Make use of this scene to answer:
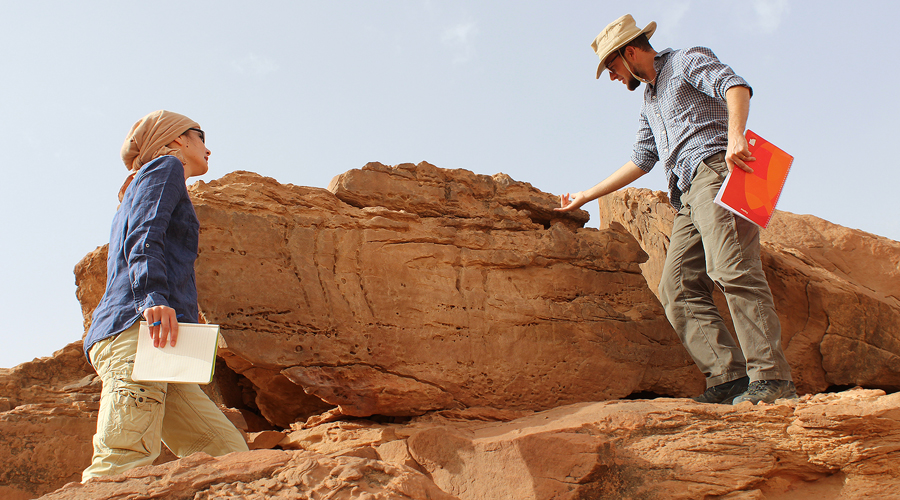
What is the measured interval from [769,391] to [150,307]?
9.48 feet

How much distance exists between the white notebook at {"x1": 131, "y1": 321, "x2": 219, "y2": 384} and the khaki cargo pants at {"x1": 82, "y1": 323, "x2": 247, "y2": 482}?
89 millimetres

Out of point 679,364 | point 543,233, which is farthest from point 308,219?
point 679,364

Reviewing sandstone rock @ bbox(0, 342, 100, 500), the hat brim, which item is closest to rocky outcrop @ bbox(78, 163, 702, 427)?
sandstone rock @ bbox(0, 342, 100, 500)

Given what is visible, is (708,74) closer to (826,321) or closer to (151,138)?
(826,321)

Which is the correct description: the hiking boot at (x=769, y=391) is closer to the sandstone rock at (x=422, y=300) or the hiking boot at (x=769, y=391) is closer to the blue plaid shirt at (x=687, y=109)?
the sandstone rock at (x=422, y=300)

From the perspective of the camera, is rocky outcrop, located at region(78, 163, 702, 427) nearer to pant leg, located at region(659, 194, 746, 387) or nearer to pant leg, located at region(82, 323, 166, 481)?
pant leg, located at region(659, 194, 746, 387)

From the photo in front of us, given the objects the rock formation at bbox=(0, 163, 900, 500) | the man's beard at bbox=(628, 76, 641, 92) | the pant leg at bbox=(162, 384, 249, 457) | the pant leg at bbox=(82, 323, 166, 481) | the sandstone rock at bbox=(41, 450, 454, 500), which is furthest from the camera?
the man's beard at bbox=(628, 76, 641, 92)

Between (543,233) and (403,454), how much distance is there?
6.19ft

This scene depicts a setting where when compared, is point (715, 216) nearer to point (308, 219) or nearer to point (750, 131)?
point (750, 131)

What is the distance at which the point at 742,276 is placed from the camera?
3.40 metres

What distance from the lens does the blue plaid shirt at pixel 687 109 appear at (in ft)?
11.9

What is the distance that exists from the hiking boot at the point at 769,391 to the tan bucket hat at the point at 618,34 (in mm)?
2039

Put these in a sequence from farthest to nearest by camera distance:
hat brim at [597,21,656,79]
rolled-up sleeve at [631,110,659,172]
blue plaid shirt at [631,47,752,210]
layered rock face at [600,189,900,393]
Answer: layered rock face at [600,189,900,393], rolled-up sleeve at [631,110,659,172], hat brim at [597,21,656,79], blue plaid shirt at [631,47,752,210]

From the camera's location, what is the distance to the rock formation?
9.78 feet
